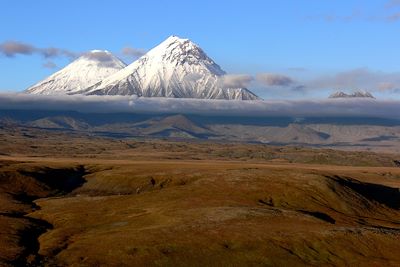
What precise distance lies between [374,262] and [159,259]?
40229mm

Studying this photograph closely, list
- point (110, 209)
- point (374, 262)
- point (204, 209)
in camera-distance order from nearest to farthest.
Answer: point (374, 262), point (204, 209), point (110, 209)

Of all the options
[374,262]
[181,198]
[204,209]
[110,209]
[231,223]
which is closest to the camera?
[374,262]

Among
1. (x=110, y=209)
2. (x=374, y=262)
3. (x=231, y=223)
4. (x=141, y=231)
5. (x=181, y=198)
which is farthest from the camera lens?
(x=181, y=198)

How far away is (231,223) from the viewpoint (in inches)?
5512

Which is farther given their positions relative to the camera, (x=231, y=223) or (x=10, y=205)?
(x=10, y=205)

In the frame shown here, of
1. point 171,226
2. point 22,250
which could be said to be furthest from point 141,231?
point 22,250

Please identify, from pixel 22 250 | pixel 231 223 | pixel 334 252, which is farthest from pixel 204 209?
pixel 22 250

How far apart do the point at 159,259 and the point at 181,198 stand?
74.1 meters

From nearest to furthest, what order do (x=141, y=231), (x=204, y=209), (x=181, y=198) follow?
(x=141, y=231)
(x=204, y=209)
(x=181, y=198)

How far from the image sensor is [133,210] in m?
166

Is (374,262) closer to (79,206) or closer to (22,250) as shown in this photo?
(22,250)

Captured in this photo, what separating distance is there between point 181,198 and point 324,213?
133ft

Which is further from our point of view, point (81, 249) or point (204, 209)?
point (204, 209)

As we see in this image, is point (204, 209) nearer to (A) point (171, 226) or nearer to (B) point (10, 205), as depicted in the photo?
(A) point (171, 226)
